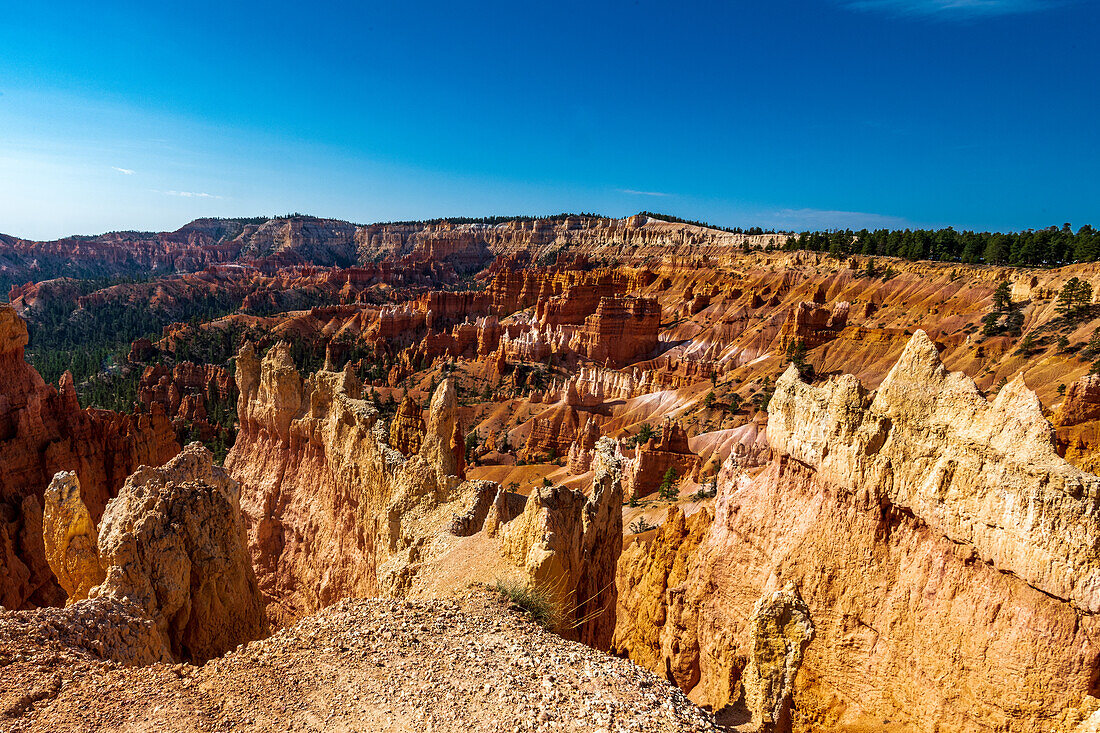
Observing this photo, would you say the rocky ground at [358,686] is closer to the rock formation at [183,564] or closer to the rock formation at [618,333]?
the rock formation at [183,564]

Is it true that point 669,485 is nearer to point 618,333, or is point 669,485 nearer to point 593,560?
point 593,560

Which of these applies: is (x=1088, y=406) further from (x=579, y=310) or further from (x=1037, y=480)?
(x=579, y=310)

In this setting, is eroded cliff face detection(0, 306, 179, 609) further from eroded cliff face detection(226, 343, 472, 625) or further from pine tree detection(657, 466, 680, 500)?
pine tree detection(657, 466, 680, 500)

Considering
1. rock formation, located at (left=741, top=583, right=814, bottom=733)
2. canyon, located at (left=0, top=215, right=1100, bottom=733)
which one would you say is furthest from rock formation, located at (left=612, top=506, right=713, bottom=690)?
rock formation, located at (left=741, top=583, right=814, bottom=733)

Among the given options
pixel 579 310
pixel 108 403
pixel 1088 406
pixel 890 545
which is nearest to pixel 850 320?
pixel 579 310

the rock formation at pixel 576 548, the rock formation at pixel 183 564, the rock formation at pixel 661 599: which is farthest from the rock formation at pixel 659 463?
the rock formation at pixel 183 564
